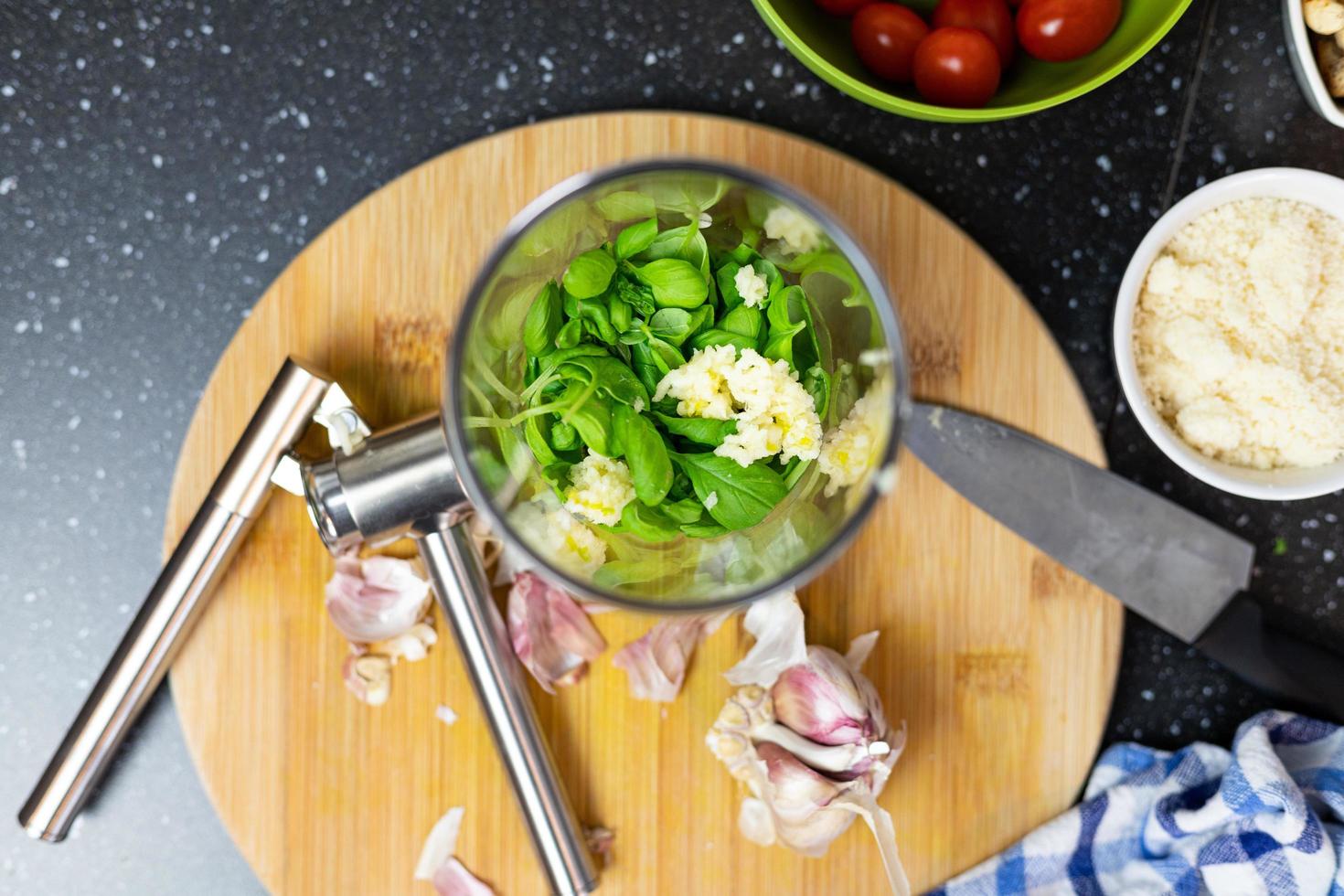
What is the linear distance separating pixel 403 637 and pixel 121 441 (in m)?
0.33

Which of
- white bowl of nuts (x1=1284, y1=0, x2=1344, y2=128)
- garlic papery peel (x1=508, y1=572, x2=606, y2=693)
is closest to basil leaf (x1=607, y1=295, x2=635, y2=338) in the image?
garlic papery peel (x1=508, y1=572, x2=606, y2=693)

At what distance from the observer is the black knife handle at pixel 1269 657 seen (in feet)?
2.60

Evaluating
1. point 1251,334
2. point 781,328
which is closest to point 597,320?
point 781,328

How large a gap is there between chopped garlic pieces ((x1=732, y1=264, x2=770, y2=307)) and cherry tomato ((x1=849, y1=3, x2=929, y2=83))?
0.28m

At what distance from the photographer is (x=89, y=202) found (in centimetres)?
87

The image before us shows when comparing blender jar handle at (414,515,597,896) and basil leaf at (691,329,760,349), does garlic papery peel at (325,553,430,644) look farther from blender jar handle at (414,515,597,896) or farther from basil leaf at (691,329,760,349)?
basil leaf at (691,329,760,349)

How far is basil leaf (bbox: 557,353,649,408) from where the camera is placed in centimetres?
61

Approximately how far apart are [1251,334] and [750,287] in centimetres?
43

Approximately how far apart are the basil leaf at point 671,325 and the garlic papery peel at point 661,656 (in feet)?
0.79

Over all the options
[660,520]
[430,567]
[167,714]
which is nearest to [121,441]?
[167,714]

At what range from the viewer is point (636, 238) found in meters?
0.63

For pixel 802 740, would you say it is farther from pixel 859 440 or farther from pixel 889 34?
pixel 889 34

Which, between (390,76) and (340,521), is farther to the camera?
(390,76)

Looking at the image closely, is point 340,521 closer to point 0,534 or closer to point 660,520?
point 660,520
